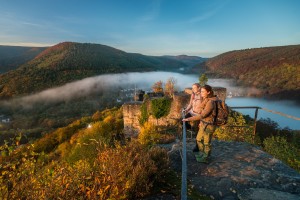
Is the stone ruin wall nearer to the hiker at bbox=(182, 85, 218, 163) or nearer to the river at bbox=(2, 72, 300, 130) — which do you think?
the hiker at bbox=(182, 85, 218, 163)

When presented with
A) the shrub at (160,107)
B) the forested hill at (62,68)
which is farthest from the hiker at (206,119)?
the forested hill at (62,68)

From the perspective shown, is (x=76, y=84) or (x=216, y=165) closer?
(x=216, y=165)

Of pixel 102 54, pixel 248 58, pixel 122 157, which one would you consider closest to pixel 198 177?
pixel 122 157

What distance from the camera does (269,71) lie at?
3236 inches

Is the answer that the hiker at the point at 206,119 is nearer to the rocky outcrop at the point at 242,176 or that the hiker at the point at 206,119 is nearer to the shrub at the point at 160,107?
the rocky outcrop at the point at 242,176

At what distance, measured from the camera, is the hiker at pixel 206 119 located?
4.76 metres

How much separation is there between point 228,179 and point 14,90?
112 metres

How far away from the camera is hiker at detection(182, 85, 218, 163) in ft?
15.6

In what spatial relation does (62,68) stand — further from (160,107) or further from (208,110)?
(208,110)

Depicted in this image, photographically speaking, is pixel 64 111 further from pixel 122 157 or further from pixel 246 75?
pixel 122 157

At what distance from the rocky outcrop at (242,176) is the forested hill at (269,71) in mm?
70412

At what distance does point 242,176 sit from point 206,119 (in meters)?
1.29

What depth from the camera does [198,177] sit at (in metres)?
4.38

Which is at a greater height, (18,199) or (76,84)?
(18,199)
